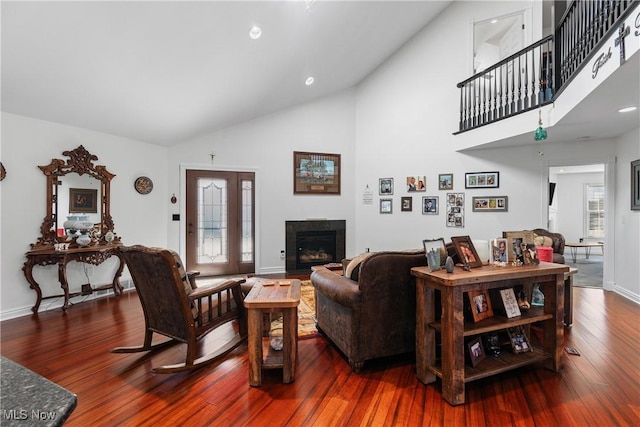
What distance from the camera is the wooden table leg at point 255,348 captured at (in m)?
2.16

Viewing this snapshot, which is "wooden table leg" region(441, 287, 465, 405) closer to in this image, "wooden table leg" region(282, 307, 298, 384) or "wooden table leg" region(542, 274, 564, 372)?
"wooden table leg" region(542, 274, 564, 372)

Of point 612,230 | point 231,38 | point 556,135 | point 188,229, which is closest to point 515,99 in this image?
point 556,135

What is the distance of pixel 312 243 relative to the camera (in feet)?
21.1

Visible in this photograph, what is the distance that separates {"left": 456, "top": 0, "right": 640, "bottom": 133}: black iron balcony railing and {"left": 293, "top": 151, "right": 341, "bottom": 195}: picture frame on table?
105 inches

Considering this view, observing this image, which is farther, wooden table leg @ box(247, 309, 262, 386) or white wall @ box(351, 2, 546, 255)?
white wall @ box(351, 2, 546, 255)

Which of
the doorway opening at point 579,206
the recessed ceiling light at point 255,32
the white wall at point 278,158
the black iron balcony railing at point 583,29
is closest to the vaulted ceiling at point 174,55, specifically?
the recessed ceiling light at point 255,32

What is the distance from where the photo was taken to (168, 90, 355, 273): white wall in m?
5.53

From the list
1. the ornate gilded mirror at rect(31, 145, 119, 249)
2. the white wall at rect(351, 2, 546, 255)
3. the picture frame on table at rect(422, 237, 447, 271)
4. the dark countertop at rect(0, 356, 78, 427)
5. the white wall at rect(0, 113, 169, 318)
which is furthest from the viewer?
the white wall at rect(351, 2, 546, 255)

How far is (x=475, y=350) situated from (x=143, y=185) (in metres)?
5.21

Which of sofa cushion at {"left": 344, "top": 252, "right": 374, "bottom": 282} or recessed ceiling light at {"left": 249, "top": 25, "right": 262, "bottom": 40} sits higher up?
recessed ceiling light at {"left": 249, "top": 25, "right": 262, "bottom": 40}

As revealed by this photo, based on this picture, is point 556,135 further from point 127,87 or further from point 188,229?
point 188,229

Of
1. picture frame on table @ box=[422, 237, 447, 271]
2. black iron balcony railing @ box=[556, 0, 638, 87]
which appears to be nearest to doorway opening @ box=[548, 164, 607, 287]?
black iron balcony railing @ box=[556, 0, 638, 87]

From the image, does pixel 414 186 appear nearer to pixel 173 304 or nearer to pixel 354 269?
pixel 354 269

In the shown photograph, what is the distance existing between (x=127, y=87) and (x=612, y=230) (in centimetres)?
713
